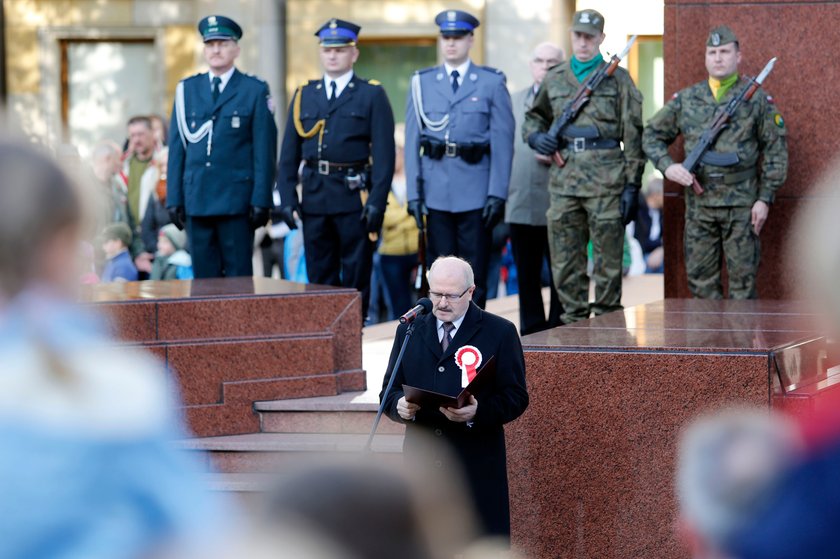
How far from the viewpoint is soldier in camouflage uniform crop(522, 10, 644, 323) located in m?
8.98

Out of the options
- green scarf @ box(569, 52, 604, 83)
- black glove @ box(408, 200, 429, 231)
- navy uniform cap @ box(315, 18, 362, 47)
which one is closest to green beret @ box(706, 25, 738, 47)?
green scarf @ box(569, 52, 604, 83)

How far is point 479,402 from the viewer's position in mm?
5598

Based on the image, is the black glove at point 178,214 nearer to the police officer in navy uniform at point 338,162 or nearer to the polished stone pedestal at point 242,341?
the police officer in navy uniform at point 338,162

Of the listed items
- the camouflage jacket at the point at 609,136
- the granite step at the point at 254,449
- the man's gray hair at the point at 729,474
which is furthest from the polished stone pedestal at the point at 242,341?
the man's gray hair at the point at 729,474

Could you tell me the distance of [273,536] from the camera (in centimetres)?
152

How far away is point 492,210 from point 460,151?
16.4 inches

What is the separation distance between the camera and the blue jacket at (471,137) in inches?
364

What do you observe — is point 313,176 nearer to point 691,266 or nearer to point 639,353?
point 691,266

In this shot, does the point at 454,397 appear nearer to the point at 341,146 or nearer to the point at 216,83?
the point at 341,146

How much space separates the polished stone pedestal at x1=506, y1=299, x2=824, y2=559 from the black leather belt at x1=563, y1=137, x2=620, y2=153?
2751 mm

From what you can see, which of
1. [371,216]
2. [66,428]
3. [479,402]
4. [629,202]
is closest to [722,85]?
[629,202]

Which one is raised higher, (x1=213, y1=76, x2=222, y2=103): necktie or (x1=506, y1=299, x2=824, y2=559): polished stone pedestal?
(x1=213, y1=76, x2=222, y2=103): necktie

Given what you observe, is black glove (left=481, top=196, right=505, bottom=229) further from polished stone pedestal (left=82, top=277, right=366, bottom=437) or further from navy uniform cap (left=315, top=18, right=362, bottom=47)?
polished stone pedestal (left=82, top=277, right=366, bottom=437)

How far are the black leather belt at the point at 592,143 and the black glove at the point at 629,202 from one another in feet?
0.84
